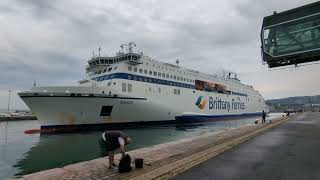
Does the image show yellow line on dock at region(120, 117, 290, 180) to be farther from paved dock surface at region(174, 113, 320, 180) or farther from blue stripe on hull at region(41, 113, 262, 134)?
blue stripe on hull at region(41, 113, 262, 134)

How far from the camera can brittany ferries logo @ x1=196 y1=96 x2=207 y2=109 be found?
46.6 meters

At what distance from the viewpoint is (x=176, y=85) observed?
4181 cm

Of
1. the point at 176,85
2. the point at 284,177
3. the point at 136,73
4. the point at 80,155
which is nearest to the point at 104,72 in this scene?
the point at 136,73

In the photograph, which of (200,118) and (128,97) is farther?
(200,118)

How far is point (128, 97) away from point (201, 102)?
18.6 metres

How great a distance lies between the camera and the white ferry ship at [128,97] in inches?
1117

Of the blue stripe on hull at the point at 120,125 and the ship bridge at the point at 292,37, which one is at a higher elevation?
the ship bridge at the point at 292,37

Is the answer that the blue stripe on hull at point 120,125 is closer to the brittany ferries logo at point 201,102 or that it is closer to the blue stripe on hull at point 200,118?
the blue stripe on hull at point 200,118

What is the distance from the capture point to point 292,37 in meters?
21.0

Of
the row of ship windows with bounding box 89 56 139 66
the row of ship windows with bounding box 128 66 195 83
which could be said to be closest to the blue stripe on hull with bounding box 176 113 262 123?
the row of ship windows with bounding box 128 66 195 83

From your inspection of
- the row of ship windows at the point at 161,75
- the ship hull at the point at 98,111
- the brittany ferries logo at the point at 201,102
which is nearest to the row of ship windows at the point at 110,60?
the row of ship windows at the point at 161,75

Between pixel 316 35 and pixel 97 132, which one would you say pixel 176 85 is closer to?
pixel 97 132

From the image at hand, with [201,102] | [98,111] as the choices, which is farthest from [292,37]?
[201,102]

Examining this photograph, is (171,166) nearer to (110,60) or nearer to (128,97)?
(128,97)
